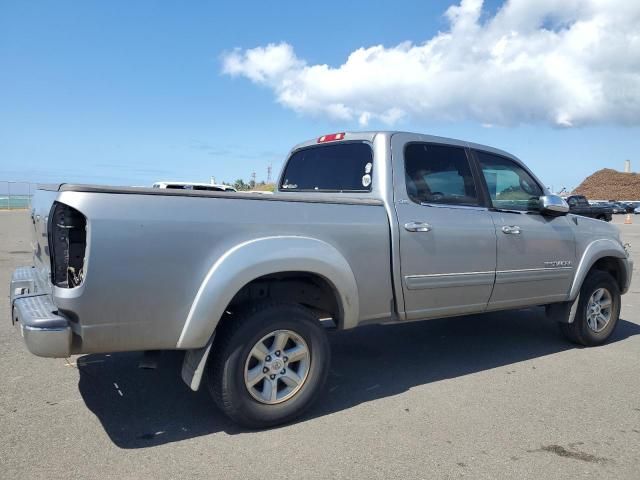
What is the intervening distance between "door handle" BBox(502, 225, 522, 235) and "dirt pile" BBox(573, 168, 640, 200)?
7543 cm

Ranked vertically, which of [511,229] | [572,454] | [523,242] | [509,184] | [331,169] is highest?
[331,169]

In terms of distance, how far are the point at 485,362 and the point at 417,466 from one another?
2.23 metres

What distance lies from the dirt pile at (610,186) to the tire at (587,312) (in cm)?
7398

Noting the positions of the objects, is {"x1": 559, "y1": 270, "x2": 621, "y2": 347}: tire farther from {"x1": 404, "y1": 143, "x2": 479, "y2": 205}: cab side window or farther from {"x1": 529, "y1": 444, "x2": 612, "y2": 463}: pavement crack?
{"x1": 529, "y1": 444, "x2": 612, "y2": 463}: pavement crack

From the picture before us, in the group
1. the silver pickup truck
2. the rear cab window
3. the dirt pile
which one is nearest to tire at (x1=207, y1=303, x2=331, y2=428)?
the silver pickup truck

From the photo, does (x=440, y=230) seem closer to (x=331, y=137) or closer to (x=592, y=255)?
(x=331, y=137)

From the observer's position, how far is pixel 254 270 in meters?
3.29

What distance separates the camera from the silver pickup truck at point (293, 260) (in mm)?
2961

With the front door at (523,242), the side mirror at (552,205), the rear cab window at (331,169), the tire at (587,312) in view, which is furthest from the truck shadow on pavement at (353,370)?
the rear cab window at (331,169)

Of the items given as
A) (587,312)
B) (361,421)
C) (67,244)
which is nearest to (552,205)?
(587,312)

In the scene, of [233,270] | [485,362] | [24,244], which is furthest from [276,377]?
[24,244]

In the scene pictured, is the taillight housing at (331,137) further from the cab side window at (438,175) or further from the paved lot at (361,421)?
the paved lot at (361,421)

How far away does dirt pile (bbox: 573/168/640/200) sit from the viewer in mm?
71688

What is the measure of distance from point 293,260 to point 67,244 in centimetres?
130
